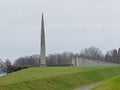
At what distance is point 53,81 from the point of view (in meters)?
34.0

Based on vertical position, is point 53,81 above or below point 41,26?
below

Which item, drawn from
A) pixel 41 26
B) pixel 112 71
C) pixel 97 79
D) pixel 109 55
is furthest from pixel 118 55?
pixel 97 79

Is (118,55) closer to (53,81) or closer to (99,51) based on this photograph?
(99,51)

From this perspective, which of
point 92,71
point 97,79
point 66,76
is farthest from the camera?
point 92,71

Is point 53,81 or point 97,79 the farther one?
point 97,79

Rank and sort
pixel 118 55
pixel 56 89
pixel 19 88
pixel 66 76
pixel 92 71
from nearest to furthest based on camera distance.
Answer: pixel 19 88 < pixel 56 89 < pixel 66 76 < pixel 92 71 < pixel 118 55

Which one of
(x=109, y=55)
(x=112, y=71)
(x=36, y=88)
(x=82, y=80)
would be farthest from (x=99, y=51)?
(x=36, y=88)

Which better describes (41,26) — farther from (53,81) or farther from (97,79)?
(53,81)

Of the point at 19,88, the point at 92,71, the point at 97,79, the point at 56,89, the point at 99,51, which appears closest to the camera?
the point at 19,88

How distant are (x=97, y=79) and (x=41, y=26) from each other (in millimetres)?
27770

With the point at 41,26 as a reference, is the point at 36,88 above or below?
below

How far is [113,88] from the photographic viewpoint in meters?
27.5

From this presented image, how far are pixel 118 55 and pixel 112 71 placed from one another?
98696mm

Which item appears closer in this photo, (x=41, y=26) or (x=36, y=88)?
(x=36, y=88)
